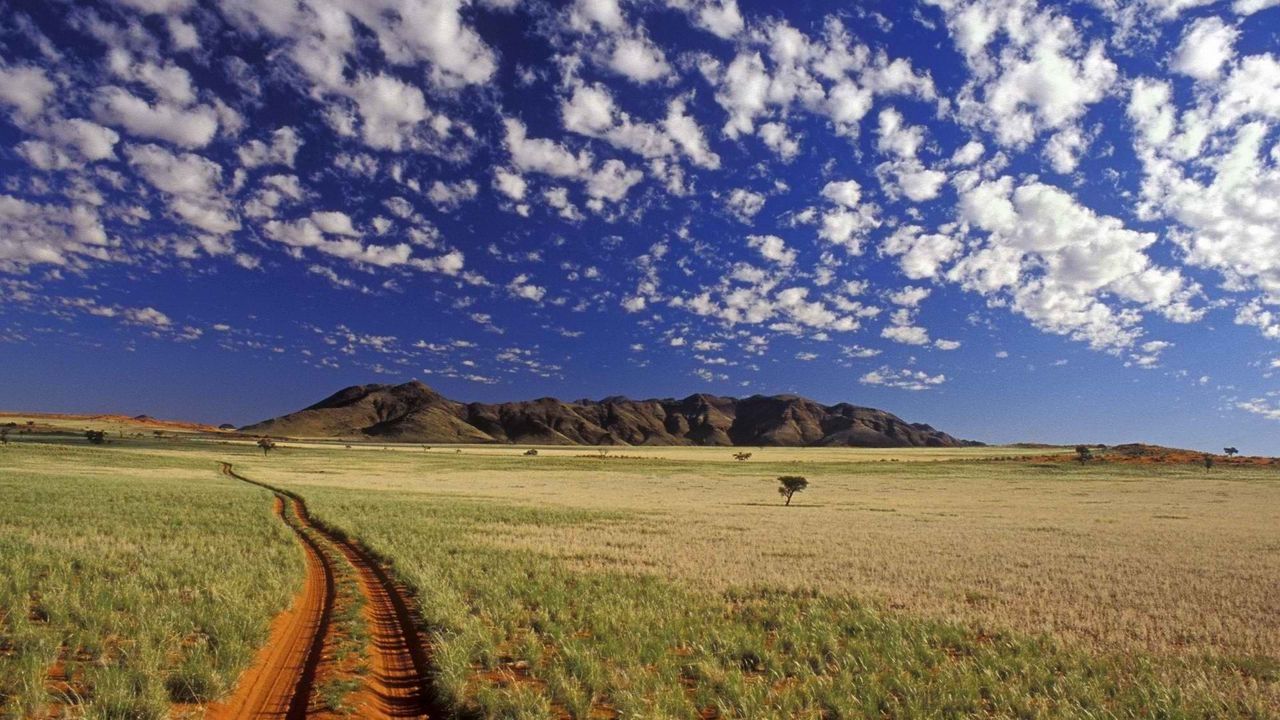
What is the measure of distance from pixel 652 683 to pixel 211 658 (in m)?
5.85

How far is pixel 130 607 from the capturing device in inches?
425

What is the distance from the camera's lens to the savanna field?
25.4 ft

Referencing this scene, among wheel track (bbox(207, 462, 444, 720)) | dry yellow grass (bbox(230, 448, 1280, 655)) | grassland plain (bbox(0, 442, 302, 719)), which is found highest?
grassland plain (bbox(0, 442, 302, 719))

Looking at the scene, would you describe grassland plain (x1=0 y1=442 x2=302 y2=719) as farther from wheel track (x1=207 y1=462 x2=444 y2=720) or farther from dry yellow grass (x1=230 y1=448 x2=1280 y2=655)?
dry yellow grass (x1=230 y1=448 x2=1280 y2=655)

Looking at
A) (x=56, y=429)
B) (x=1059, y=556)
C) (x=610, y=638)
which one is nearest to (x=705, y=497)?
(x=1059, y=556)

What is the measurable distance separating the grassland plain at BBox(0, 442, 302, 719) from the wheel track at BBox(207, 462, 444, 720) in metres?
0.31

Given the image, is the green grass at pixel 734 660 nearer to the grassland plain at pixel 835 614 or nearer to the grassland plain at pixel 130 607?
the grassland plain at pixel 835 614

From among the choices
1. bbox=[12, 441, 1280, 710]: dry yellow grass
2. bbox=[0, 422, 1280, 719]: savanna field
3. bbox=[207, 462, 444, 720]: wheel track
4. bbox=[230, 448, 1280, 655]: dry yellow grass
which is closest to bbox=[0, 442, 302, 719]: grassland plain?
bbox=[0, 422, 1280, 719]: savanna field

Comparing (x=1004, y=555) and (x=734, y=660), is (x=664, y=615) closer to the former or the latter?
(x=734, y=660)

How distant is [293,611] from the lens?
1132cm

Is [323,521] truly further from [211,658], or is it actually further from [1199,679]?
[1199,679]

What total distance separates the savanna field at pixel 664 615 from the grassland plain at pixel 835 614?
64 millimetres

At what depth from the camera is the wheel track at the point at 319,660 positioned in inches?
288

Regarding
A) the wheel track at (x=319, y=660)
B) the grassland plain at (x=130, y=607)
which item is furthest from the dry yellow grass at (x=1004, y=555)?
the grassland plain at (x=130, y=607)
